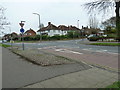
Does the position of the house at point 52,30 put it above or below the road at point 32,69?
above

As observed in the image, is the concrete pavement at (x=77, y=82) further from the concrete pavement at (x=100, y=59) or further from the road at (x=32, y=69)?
the concrete pavement at (x=100, y=59)

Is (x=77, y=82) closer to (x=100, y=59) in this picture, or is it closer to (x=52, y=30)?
(x=100, y=59)

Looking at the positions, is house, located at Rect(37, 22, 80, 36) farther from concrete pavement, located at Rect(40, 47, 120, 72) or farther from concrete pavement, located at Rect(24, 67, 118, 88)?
concrete pavement, located at Rect(24, 67, 118, 88)

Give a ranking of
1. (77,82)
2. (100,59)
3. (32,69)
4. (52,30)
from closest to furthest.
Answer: (77,82) < (32,69) < (100,59) < (52,30)

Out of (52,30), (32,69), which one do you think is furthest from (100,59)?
(52,30)

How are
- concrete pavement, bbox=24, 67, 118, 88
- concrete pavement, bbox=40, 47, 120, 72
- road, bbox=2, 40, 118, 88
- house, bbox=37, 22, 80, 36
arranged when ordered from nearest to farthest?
concrete pavement, bbox=24, 67, 118, 88 → road, bbox=2, 40, 118, 88 → concrete pavement, bbox=40, 47, 120, 72 → house, bbox=37, 22, 80, 36

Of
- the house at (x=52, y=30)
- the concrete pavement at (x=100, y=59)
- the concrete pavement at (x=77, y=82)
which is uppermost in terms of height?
the house at (x=52, y=30)

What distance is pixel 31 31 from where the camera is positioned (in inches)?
3302

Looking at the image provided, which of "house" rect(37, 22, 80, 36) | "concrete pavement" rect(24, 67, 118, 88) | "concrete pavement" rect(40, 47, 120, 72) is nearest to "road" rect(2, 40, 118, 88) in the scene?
"concrete pavement" rect(40, 47, 120, 72)

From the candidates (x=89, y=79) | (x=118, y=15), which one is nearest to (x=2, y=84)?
(x=89, y=79)

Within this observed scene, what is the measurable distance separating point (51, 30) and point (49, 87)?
6094 centimetres

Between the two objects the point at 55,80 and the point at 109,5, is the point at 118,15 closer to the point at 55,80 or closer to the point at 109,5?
the point at 109,5

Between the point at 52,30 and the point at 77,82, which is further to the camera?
the point at 52,30

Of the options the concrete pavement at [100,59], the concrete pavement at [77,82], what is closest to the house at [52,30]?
the concrete pavement at [100,59]
